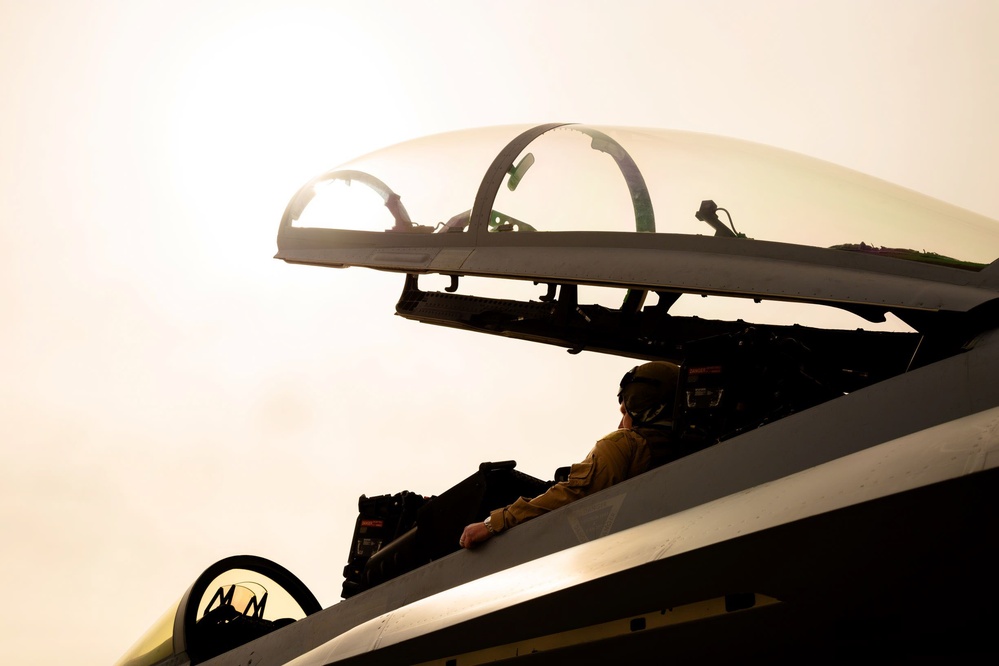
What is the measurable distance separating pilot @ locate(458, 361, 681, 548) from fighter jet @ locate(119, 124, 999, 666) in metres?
0.11

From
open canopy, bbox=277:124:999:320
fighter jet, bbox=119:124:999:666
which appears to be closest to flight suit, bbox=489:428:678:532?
fighter jet, bbox=119:124:999:666

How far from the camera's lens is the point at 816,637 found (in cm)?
301

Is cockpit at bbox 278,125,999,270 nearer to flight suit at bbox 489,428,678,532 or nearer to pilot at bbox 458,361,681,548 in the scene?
pilot at bbox 458,361,681,548

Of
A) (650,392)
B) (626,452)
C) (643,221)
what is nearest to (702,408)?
(626,452)

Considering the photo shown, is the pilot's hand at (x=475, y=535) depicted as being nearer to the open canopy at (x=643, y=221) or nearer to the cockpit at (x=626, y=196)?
the open canopy at (x=643, y=221)

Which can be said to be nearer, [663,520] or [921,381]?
[921,381]

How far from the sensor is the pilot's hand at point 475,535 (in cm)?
403

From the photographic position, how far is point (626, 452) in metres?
4.08

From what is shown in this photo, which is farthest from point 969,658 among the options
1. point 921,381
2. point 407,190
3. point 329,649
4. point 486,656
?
point 407,190

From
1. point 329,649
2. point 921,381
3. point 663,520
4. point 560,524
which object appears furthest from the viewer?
point 329,649

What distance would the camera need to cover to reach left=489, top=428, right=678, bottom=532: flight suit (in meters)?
3.97

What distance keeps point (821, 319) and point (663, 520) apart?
1.13 meters

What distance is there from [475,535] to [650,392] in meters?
0.96

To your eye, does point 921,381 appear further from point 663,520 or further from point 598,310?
point 598,310
